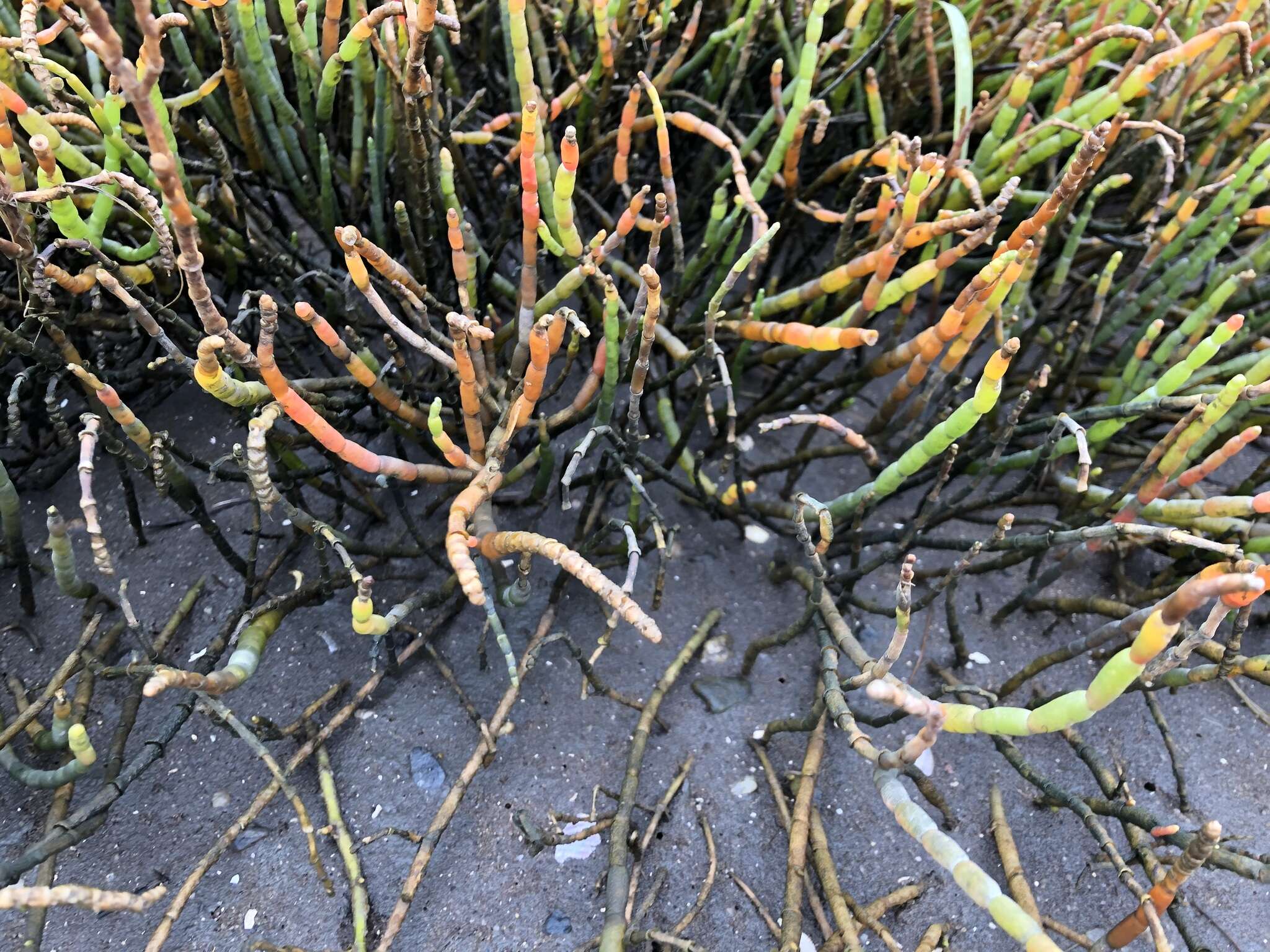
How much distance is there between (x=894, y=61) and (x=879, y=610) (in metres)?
0.85

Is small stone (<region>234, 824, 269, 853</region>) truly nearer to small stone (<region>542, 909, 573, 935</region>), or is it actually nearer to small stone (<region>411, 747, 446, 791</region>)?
small stone (<region>411, 747, 446, 791</region>)

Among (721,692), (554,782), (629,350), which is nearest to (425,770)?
(554,782)

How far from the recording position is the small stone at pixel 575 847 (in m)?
1.08

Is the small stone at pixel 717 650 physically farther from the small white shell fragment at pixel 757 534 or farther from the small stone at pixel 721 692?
the small white shell fragment at pixel 757 534

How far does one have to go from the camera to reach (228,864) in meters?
1.04

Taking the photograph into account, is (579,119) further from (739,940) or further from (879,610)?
(739,940)

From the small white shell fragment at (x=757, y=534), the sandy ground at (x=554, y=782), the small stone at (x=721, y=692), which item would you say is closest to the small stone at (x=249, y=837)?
the sandy ground at (x=554, y=782)

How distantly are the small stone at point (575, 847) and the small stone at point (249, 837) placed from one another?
0.35 m

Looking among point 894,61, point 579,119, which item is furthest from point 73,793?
point 894,61

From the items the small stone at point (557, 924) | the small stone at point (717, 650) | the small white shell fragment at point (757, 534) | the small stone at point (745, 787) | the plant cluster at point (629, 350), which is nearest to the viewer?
the plant cluster at point (629, 350)

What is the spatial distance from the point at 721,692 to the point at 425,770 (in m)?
0.41

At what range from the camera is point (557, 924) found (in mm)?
1031

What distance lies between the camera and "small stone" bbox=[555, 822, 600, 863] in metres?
1.08

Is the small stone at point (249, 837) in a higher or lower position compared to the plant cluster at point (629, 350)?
lower
